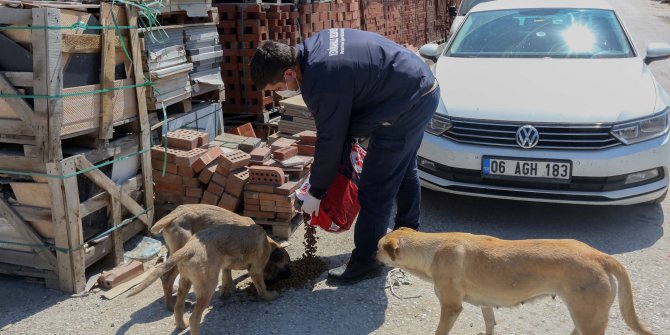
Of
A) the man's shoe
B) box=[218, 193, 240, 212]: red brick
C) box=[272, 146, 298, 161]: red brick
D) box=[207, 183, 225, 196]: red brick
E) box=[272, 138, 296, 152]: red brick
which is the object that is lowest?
the man's shoe

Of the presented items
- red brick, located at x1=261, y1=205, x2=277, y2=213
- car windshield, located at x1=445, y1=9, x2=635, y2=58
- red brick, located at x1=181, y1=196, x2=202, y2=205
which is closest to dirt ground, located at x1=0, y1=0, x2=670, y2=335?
red brick, located at x1=261, y1=205, x2=277, y2=213

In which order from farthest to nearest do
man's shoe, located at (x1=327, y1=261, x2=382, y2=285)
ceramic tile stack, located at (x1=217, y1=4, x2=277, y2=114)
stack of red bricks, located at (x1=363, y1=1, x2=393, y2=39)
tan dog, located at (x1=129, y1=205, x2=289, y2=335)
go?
1. stack of red bricks, located at (x1=363, y1=1, x2=393, y2=39)
2. ceramic tile stack, located at (x1=217, y1=4, x2=277, y2=114)
3. man's shoe, located at (x1=327, y1=261, x2=382, y2=285)
4. tan dog, located at (x1=129, y1=205, x2=289, y2=335)

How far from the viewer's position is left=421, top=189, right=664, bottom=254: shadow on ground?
5.09 meters

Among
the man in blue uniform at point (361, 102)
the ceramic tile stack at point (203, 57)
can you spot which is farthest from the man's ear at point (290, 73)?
the ceramic tile stack at point (203, 57)

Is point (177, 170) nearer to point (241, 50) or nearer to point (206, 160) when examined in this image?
point (206, 160)

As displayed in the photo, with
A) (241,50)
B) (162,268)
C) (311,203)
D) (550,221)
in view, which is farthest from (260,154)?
(550,221)

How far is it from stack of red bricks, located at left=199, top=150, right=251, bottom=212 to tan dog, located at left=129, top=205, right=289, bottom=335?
3.08 feet

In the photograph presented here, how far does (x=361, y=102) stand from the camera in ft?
12.7

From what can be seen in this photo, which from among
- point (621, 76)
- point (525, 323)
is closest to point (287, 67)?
point (525, 323)

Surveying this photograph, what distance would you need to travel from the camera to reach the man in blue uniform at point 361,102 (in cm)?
367

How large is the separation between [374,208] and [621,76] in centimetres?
304

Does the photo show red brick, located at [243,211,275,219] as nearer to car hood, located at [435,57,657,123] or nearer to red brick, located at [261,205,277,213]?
red brick, located at [261,205,277,213]

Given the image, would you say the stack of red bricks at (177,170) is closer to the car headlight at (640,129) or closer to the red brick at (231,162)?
the red brick at (231,162)

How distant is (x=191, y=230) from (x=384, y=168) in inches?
58.3
